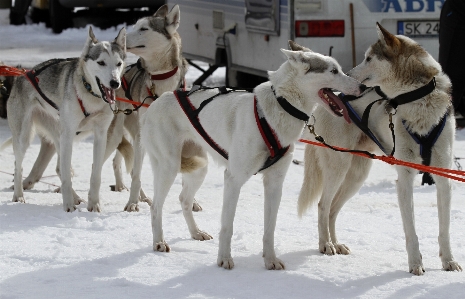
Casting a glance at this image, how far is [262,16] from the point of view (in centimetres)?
917

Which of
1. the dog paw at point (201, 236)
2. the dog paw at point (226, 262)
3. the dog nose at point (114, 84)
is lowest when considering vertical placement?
the dog paw at point (201, 236)

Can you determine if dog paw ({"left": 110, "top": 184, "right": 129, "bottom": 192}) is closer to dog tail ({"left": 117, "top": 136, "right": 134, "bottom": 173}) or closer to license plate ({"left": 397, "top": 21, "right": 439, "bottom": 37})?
dog tail ({"left": 117, "top": 136, "right": 134, "bottom": 173})

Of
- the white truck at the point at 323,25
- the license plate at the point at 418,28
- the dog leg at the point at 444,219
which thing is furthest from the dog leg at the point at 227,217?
the license plate at the point at 418,28

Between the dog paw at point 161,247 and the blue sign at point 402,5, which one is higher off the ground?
the blue sign at point 402,5

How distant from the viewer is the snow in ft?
13.3

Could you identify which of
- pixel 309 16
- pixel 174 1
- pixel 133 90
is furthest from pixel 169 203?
pixel 174 1

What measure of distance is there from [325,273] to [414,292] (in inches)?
20.4

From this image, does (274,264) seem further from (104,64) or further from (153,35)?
(153,35)

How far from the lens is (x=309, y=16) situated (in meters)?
8.66

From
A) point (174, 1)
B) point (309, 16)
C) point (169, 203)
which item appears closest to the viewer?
point (169, 203)

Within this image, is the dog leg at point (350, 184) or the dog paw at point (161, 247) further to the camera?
the dog leg at point (350, 184)

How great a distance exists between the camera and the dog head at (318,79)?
13.9 feet

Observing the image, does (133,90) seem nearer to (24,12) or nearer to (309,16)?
(309,16)

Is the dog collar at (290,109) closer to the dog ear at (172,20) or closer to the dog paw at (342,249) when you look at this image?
the dog paw at (342,249)
